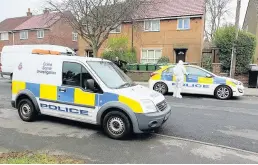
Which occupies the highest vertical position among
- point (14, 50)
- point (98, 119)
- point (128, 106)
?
point (14, 50)

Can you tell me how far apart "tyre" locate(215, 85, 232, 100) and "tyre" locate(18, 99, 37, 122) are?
773 cm

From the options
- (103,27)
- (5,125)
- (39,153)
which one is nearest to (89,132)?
(39,153)

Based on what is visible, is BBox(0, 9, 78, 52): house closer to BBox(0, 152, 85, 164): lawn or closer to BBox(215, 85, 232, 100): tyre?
BBox(215, 85, 232, 100): tyre

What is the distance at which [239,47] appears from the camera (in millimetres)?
15812

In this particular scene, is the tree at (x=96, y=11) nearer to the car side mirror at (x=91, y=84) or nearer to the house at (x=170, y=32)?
the house at (x=170, y=32)

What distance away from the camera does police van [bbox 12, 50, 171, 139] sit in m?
5.01

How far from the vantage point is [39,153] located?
167 inches

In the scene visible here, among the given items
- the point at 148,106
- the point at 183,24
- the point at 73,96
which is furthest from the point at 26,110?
the point at 183,24

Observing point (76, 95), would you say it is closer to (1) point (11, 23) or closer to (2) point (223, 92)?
(2) point (223, 92)

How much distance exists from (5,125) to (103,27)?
1247cm

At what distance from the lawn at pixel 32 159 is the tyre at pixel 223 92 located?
822cm

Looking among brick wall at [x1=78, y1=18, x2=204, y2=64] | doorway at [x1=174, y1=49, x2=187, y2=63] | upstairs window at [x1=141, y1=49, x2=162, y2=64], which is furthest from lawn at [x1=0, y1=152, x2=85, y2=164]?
doorway at [x1=174, y1=49, x2=187, y2=63]

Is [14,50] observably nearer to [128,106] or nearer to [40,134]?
[40,134]

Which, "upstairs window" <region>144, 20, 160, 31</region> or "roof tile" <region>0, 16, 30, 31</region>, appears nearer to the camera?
"upstairs window" <region>144, 20, 160, 31</region>
